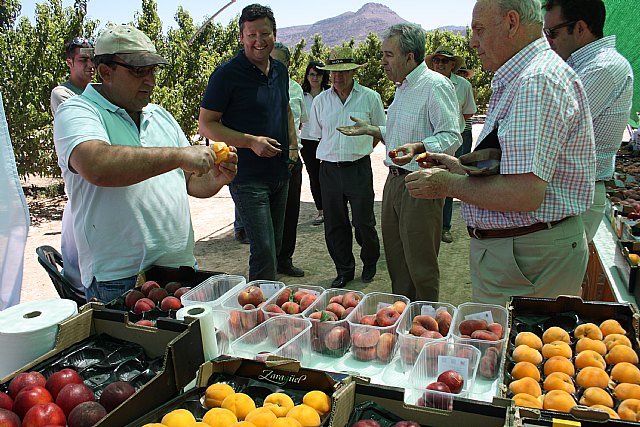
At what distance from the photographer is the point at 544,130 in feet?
6.10

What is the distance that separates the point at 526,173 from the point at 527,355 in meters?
0.68

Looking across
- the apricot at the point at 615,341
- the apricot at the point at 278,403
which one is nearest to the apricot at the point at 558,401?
the apricot at the point at 615,341

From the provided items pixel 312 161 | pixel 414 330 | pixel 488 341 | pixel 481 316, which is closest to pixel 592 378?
pixel 488 341

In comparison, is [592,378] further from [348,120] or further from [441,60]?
[441,60]

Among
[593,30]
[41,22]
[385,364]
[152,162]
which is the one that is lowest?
[385,364]

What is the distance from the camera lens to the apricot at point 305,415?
1.28 m

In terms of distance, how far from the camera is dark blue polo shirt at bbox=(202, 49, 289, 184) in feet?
11.8

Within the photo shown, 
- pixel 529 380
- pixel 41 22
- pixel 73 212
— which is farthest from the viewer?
pixel 41 22

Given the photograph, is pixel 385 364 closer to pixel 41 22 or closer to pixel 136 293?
pixel 136 293

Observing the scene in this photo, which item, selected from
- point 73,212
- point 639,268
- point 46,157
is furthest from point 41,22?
point 639,268

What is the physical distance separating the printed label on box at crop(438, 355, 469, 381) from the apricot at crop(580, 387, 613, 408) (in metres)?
0.32

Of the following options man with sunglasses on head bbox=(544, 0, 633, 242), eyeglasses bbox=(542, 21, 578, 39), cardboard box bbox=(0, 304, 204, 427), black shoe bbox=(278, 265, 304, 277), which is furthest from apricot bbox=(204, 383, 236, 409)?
black shoe bbox=(278, 265, 304, 277)

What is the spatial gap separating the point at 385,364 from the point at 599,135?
83.6 inches

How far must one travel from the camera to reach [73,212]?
2.32 m
